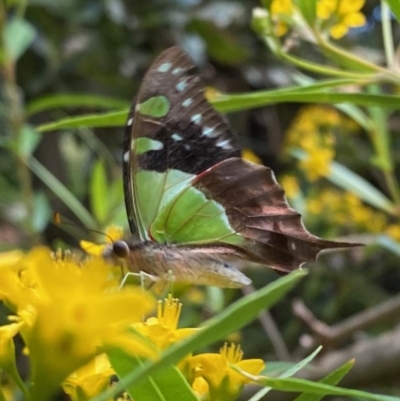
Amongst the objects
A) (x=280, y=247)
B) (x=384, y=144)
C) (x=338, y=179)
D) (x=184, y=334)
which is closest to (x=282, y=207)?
(x=280, y=247)

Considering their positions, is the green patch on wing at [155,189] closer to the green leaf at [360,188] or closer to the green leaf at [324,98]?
the green leaf at [324,98]

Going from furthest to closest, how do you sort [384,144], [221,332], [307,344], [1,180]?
[1,180] → [384,144] → [307,344] → [221,332]

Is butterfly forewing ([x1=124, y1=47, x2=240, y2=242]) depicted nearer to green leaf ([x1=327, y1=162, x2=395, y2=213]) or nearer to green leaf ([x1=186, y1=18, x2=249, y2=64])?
green leaf ([x1=327, y1=162, x2=395, y2=213])

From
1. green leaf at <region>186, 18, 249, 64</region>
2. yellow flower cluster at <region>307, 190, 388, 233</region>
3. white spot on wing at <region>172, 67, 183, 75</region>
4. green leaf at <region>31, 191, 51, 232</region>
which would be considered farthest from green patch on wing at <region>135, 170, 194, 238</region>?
green leaf at <region>186, 18, 249, 64</region>

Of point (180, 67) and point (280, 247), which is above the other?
point (180, 67)

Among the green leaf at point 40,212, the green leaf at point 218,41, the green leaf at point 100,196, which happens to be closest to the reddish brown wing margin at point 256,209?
the green leaf at point 100,196

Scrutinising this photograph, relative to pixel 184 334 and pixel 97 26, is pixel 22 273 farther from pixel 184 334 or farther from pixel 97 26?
pixel 97 26

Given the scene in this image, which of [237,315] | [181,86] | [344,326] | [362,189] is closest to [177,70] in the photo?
[181,86]
